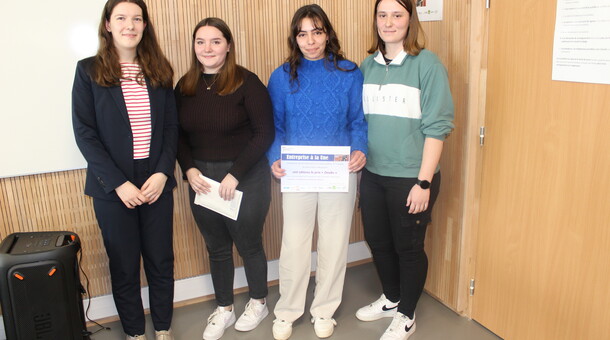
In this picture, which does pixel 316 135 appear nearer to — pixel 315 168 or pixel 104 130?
pixel 315 168

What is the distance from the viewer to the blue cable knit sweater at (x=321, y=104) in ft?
7.41

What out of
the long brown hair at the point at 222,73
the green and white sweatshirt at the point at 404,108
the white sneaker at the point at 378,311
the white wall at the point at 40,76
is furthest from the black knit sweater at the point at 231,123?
the white sneaker at the point at 378,311

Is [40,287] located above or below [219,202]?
below

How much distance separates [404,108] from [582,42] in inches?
28.6

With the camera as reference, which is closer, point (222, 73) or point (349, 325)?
point (222, 73)

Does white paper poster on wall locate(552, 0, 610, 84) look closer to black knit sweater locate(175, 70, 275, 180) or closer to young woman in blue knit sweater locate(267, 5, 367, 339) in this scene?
young woman in blue knit sweater locate(267, 5, 367, 339)

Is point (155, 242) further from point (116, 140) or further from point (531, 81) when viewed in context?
point (531, 81)

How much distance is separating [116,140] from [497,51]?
1.78m

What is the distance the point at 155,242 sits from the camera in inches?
91.3

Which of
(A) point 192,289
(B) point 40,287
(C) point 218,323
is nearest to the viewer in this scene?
(B) point 40,287

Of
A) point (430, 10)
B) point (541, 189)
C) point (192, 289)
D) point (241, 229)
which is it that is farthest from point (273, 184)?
point (541, 189)

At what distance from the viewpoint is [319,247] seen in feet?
8.23

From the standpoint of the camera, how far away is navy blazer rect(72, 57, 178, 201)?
6.79 feet

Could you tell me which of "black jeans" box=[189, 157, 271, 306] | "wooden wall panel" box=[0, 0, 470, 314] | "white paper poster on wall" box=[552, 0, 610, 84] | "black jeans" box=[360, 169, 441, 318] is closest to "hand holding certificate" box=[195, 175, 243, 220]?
"black jeans" box=[189, 157, 271, 306]
